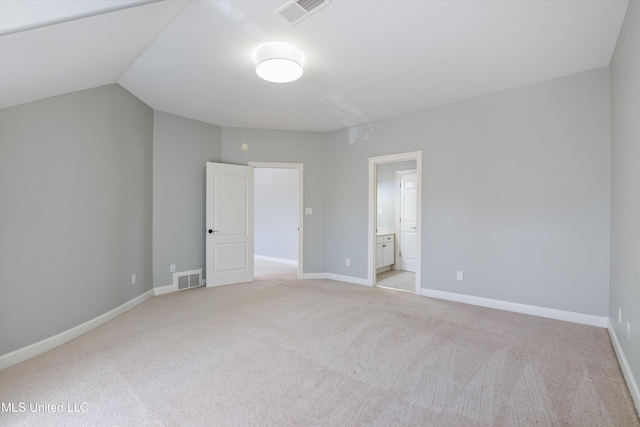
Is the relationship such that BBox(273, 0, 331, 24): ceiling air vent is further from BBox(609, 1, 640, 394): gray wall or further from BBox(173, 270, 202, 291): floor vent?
BBox(173, 270, 202, 291): floor vent

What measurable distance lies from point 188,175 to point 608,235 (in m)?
5.38

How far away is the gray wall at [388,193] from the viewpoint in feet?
20.7

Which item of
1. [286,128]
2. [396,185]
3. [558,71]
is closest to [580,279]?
[558,71]

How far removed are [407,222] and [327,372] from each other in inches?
175

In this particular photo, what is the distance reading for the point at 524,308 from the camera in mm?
3512

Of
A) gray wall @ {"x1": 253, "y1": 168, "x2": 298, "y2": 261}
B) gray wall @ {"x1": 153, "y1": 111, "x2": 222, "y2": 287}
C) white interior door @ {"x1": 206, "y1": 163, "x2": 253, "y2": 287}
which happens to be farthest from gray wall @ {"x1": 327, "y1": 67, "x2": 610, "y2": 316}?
gray wall @ {"x1": 253, "y1": 168, "x2": 298, "y2": 261}

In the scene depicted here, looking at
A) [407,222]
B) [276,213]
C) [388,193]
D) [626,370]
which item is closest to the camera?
[626,370]

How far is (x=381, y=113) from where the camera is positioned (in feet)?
14.7

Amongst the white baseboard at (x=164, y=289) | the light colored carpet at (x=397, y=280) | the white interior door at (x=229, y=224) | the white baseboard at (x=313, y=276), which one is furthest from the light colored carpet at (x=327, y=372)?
the white baseboard at (x=313, y=276)

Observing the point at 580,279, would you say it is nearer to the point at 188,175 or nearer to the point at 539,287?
the point at 539,287

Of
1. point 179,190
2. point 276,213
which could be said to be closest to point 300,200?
point 179,190

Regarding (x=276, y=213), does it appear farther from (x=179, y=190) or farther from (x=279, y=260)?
(x=179, y=190)

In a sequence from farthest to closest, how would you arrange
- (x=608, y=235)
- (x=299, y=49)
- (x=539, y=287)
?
(x=539, y=287) < (x=608, y=235) < (x=299, y=49)

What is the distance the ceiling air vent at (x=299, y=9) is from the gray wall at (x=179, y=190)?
9.92ft
